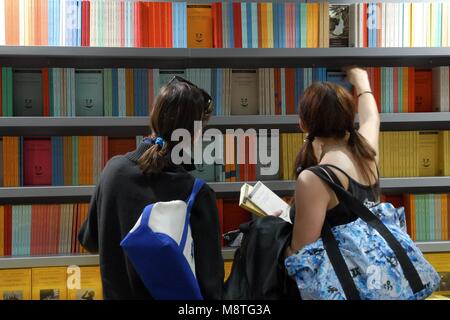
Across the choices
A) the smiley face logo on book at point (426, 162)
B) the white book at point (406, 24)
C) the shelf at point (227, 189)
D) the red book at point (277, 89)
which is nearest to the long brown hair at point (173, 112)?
the shelf at point (227, 189)

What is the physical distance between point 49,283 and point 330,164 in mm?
1539

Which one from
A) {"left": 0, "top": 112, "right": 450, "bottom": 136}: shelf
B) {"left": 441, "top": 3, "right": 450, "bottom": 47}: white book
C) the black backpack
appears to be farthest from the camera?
{"left": 441, "top": 3, "right": 450, "bottom": 47}: white book

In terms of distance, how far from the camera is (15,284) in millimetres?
2367

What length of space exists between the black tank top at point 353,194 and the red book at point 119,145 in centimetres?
110

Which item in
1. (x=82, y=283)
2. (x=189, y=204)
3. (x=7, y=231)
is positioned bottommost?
(x=82, y=283)

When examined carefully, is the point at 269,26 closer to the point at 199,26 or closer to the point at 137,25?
the point at 199,26

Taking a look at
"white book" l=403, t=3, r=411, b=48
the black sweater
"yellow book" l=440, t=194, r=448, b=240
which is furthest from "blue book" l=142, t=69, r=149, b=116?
"yellow book" l=440, t=194, r=448, b=240

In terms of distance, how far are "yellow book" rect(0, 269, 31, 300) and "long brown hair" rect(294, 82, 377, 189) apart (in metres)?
1.57

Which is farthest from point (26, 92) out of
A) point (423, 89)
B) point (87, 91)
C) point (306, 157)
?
point (423, 89)

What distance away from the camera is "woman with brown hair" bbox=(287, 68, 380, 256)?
1.56 meters

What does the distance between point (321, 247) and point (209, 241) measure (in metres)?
0.36

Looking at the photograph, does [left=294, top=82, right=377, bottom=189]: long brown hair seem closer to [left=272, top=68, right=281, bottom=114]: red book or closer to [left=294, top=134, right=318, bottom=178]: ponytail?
[left=294, top=134, right=318, bottom=178]: ponytail

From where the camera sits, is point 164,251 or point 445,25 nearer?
point 164,251
